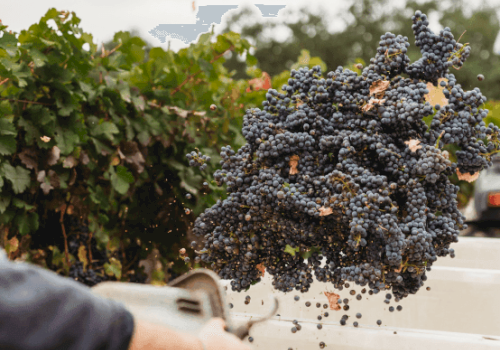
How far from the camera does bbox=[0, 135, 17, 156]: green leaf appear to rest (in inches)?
62.2

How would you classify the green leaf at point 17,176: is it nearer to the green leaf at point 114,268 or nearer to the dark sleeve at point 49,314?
the green leaf at point 114,268

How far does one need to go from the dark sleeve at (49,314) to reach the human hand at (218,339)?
0.50 ft

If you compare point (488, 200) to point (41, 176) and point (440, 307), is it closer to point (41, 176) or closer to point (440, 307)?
point (440, 307)

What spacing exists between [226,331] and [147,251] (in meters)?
1.81

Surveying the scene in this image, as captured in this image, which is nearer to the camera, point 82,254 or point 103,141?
point 103,141

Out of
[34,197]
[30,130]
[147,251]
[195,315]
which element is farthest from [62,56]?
[195,315]

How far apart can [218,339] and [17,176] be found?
1377 mm

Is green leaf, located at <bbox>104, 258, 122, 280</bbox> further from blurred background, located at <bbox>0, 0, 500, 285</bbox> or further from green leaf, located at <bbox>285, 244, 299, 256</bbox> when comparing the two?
green leaf, located at <bbox>285, 244, 299, 256</bbox>

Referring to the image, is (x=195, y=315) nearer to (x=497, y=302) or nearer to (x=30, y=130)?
(x=497, y=302)

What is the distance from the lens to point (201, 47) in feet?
7.01

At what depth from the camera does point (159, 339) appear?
0.61 m

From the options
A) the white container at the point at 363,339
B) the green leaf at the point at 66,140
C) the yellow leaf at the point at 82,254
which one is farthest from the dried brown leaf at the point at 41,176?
the white container at the point at 363,339

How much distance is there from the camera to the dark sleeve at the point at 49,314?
0.47 m

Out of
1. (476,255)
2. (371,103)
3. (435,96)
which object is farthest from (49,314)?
(476,255)
